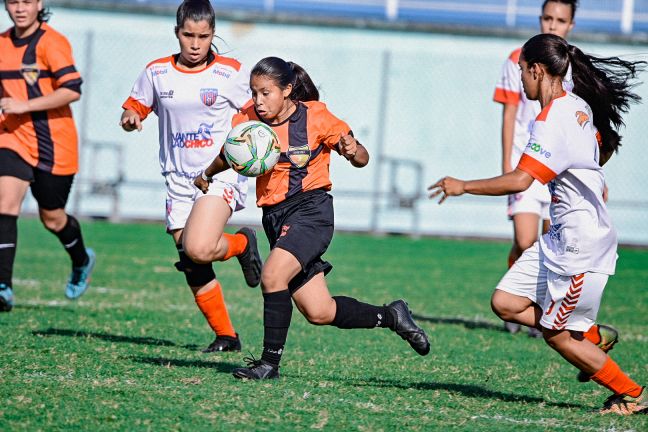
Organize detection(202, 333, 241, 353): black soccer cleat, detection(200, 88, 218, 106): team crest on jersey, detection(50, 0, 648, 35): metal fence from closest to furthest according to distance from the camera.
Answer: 1. detection(200, 88, 218, 106): team crest on jersey
2. detection(202, 333, 241, 353): black soccer cleat
3. detection(50, 0, 648, 35): metal fence

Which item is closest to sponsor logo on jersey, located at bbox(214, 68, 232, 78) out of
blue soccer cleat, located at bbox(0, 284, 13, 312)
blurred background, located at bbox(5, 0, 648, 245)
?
blue soccer cleat, located at bbox(0, 284, 13, 312)

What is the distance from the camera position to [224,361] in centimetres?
574

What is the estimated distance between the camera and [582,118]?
4703 mm

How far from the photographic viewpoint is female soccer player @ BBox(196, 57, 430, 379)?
200 inches

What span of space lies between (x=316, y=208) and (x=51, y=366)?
1605 millimetres

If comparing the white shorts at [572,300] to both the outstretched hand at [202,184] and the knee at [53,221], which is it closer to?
the outstretched hand at [202,184]

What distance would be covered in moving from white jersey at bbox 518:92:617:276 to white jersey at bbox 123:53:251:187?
6.69ft

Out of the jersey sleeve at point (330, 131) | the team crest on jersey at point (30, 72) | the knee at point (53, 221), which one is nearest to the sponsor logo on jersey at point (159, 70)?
the jersey sleeve at point (330, 131)

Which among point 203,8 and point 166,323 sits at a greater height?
point 203,8

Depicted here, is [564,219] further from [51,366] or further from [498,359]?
[51,366]

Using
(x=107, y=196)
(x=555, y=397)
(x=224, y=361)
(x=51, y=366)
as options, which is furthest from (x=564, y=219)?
(x=107, y=196)


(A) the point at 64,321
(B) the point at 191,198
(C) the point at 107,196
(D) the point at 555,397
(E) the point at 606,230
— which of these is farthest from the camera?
(C) the point at 107,196

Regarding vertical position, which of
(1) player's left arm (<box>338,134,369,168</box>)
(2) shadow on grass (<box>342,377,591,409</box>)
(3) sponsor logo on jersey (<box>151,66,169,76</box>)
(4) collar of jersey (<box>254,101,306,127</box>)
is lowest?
(2) shadow on grass (<box>342,377,591,409</box>)

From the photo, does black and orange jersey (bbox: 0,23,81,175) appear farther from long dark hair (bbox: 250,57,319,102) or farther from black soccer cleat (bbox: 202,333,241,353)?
long dark hair (bbox: 250,57,319,102)
